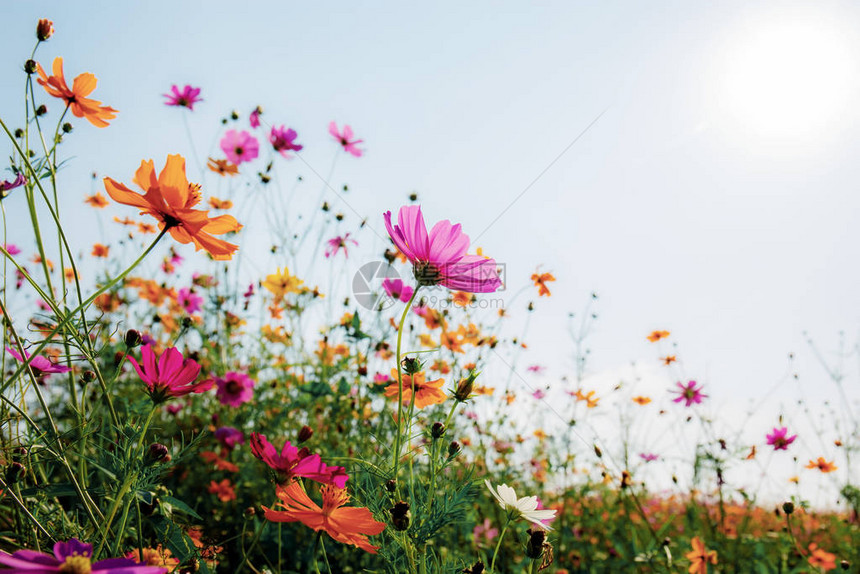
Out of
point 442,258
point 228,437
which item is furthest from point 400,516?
point 228,437

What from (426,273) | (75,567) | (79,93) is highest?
(79,93)

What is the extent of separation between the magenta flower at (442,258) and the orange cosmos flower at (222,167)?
168cm

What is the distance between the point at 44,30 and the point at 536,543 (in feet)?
3.85

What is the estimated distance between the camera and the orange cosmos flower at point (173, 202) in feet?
1.76

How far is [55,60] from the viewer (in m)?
0.87

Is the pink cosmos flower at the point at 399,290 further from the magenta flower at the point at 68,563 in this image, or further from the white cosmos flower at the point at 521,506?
the magenta flower at the point at 68,563

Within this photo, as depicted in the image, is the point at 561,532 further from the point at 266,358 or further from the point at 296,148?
the point at 296,148

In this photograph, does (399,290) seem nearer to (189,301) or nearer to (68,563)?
(189,301)

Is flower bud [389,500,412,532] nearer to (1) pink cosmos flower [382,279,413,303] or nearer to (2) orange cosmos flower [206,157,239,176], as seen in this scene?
(1) pink cosmos flower [382,279,413,303]

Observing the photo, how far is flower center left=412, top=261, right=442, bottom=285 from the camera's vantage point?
61 centimetres

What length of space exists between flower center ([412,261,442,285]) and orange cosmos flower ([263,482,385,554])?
0.26 metres

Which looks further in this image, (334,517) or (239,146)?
(239,146)

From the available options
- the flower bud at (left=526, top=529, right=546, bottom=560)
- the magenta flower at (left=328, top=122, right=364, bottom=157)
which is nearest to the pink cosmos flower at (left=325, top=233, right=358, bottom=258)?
the magenta flower at (left=328, top=122, right=364, bottom=157)

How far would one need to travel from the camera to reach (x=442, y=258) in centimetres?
61
